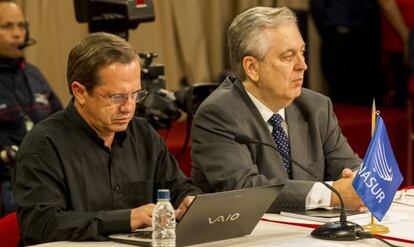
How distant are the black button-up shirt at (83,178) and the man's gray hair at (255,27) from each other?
0.51 m

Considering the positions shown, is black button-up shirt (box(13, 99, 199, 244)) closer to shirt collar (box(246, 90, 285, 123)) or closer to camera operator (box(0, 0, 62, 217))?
shirt collar (box(246, 90, 285, 123))

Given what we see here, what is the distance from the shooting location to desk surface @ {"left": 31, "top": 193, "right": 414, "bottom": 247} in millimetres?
3170

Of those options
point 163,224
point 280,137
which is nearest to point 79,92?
point 163,224

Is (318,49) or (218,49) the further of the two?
(318,49)

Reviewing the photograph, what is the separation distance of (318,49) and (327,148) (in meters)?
4.53

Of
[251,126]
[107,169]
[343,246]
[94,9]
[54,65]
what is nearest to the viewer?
[343,246]

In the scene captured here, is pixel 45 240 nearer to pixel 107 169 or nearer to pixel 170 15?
pixel 107 169

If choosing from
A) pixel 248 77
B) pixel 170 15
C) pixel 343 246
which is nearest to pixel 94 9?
pixel 248 77

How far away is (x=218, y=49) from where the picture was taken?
7988 millimetres

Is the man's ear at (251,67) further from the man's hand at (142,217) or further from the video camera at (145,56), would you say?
the man's hand at (142,217)

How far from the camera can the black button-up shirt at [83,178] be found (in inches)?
128

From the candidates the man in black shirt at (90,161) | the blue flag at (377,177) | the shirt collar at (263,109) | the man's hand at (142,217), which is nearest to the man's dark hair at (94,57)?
the man in black shirt at (90,161)

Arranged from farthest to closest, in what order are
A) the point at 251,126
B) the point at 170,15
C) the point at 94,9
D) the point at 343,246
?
the point at 170,15 → the point at 94,9 → the point at 251,126 → the point at 343,246

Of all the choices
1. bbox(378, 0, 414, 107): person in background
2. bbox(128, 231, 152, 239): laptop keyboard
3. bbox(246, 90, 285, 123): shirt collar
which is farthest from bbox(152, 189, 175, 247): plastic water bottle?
bbox(378, 0, 414, 107): person in background
